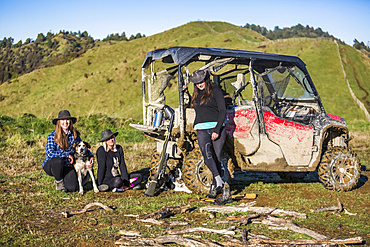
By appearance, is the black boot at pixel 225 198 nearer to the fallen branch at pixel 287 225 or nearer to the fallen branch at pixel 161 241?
the fallen branch at pixel 287 225

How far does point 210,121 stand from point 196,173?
1.05 meters

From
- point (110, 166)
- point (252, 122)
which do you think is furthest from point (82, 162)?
point (252, 122)

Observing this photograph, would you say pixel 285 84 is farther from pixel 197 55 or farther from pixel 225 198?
pixel 225 198

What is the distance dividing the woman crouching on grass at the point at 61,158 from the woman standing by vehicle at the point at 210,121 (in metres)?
2.29

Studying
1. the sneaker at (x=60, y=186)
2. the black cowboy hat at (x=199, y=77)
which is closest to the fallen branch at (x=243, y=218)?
the black cowboy hat at (x=199, y=77)

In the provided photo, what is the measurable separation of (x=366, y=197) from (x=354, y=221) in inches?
77.5

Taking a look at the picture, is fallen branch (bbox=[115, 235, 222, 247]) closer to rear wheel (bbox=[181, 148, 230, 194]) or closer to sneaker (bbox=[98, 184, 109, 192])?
rear wheel (bbox=[181, 148, 230, 194])

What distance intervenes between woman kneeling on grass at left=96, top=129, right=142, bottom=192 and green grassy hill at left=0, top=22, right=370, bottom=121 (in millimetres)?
30519

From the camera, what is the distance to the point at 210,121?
7250mm

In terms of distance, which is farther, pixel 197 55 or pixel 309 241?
pixel 197 55

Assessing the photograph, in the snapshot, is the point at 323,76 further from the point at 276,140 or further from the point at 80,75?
the point at 276,140

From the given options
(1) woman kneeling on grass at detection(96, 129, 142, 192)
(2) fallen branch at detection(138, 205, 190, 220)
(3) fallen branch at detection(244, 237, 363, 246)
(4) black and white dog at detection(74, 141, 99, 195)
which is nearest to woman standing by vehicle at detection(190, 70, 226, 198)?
(2) fallen branch at detection(138, 205, 190, 220)

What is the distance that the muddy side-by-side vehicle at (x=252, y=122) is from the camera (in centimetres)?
767

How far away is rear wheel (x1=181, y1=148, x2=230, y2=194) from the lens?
299 inches
